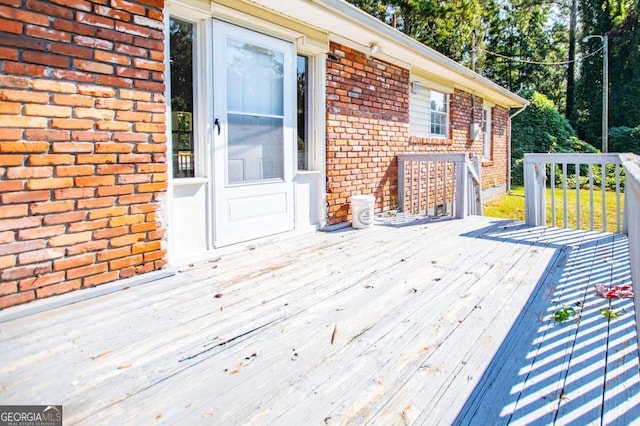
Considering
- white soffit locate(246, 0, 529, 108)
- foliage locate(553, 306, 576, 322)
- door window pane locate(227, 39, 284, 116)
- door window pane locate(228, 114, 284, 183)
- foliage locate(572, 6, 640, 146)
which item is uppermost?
foliage locate(572, 6, 640, 146)

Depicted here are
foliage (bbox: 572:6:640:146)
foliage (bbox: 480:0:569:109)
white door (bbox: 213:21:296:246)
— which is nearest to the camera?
white door (bbox: 213:21:296:246)

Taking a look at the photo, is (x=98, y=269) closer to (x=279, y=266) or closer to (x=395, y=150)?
(x=279, y=266)

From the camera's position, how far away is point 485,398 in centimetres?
173

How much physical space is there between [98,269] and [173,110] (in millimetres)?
1421

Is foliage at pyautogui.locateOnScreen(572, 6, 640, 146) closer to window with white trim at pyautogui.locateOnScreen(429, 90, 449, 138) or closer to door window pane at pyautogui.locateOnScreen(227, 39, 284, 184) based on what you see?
window with white trim at pyautogui.locateOnScreen(429, 90, 449, 138)

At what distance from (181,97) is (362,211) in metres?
2.59

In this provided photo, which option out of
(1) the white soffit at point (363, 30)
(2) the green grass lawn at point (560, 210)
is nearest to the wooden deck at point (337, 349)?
(1) the white soffit at point (363, 30)

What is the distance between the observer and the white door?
12.6 ft

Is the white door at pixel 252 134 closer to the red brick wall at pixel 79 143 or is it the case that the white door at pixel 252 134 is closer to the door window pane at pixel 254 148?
the door window pane at pixel 254 148

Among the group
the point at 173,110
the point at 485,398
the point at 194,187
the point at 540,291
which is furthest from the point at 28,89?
the point at 540,291

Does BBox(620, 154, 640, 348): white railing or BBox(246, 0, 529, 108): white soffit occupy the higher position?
BBox(246, 0, 529, 108): white soffit

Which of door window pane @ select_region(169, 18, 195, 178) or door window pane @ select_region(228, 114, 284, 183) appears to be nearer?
door window pane @ select_region(169, 18, 195, 178)

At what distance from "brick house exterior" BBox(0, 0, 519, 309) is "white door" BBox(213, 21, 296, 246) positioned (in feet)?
1.53

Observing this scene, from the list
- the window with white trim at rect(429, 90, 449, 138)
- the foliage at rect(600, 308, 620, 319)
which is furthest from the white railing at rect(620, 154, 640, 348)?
the window with white trim at rect(429, 90, 449, 138)
